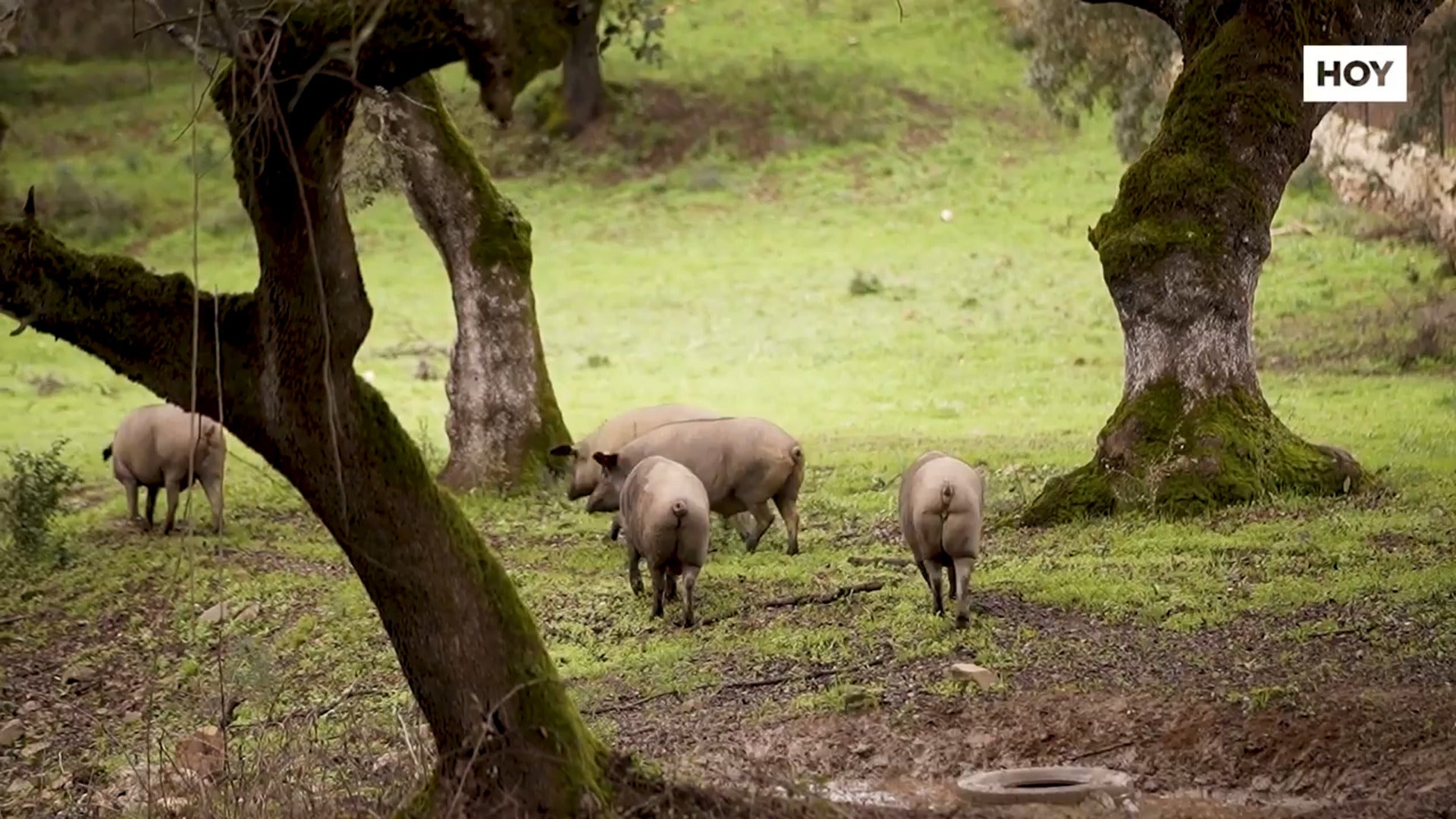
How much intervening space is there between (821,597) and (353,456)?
4.92 meters

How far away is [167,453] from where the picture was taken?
13.9 m

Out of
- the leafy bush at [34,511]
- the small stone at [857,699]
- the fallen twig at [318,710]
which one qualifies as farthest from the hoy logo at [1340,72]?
the leafy bush at [34,511]

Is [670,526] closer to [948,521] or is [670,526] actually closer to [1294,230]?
[948,521]

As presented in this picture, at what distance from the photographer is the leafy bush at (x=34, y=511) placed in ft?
45.1

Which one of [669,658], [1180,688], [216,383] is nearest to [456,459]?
[669,658]

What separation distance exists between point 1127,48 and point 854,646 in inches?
544

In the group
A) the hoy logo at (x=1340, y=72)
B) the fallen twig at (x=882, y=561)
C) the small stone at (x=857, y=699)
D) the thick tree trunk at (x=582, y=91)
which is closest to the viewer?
the small stone at (x=857, y=699)

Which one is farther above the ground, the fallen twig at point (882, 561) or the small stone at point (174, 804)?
the fallen twig at point (882, 561)

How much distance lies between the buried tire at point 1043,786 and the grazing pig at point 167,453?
767 centimetres

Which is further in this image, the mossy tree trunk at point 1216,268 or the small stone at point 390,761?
the mossy tree trunk at point 1216,268

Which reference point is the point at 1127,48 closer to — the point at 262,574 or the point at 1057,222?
the point at 1057,222

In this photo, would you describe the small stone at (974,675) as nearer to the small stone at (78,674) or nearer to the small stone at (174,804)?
the small stone at (174,804)

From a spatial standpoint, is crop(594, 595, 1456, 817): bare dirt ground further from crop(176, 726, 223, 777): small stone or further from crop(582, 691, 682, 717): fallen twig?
crop(176, 726, 223, 777): small stone

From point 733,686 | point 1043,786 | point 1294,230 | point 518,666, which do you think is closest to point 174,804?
point 518,666
